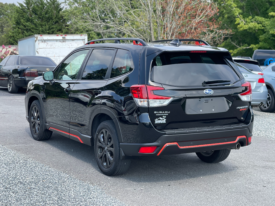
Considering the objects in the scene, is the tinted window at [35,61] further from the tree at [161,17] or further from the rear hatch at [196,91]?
the rear hatch at [196,91]

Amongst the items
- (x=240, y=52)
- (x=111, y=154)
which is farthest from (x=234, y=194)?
(x=240, y=52)

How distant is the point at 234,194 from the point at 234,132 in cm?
82

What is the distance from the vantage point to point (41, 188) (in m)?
4.47

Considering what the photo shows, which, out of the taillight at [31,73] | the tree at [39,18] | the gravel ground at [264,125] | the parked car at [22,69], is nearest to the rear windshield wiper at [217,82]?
the gravel ground at [264,125]

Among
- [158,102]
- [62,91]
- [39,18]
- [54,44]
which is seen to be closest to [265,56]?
[54,44]

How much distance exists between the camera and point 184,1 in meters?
20.4

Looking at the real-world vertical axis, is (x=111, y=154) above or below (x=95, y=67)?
below

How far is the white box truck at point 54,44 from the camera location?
20672 millimetres

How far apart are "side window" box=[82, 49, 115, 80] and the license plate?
1323 millimetres

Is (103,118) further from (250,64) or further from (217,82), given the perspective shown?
(250,64)

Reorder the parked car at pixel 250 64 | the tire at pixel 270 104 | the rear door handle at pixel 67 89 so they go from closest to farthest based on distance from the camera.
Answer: the rear door handle at pixel 67 89, the parked car at pixel 250 64, the tire at pixel 270 104

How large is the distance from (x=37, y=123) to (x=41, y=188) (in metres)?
2.75

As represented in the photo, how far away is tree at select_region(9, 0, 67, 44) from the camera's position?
54438 mm

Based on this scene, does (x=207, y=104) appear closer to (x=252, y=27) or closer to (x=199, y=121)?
(x=199, y=121)
